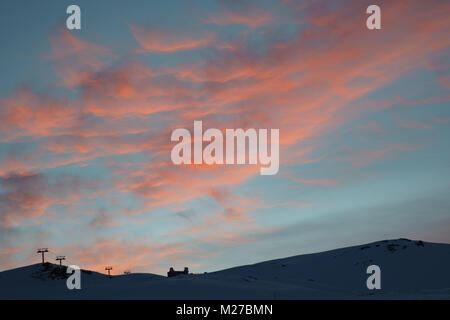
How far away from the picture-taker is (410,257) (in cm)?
9438

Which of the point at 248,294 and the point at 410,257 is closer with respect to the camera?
the point at 248,294

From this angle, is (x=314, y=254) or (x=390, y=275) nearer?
(x=390, y=275)

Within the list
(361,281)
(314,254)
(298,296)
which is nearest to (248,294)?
(298,296)

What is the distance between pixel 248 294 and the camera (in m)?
42.6
